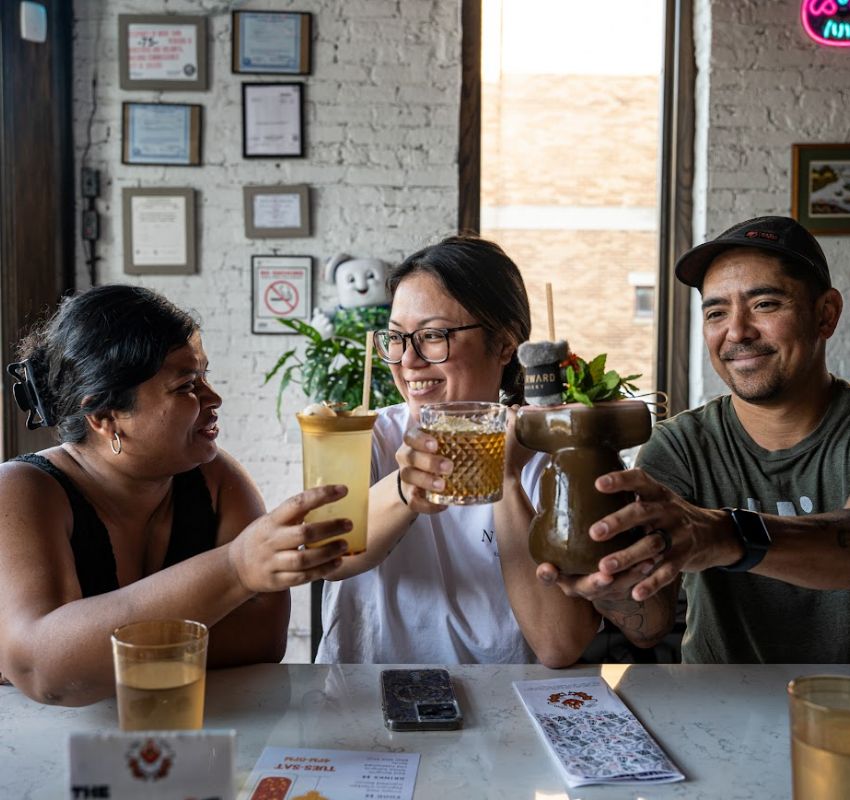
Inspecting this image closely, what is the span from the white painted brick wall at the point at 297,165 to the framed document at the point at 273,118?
37 millimetres

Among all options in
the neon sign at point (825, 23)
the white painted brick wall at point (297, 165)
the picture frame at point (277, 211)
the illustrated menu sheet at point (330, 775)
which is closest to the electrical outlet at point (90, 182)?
the white painted brick wall at point (297, 165)

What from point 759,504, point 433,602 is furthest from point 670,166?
point 433,602

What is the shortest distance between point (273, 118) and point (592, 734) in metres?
3.01

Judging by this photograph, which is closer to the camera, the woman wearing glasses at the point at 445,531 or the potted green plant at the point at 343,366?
the woman wearing glasses at the point at 445,531

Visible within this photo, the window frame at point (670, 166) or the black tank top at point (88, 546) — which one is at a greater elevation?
the window frame at point (670, 166)

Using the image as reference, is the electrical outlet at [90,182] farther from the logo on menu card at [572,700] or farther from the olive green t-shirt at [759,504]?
the logo on menu card at [572,700]

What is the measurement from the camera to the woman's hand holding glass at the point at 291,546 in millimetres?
1141

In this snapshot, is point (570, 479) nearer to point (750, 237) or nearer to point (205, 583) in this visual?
point (205, 583)

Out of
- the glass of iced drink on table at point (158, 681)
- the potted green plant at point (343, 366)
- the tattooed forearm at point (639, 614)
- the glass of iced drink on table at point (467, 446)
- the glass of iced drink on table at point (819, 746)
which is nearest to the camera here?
the glass of iced drink on table at point (819, 746)

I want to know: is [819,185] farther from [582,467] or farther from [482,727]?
[482,727]

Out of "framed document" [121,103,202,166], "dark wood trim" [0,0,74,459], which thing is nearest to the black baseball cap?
"framed document" [121,103,202,166]

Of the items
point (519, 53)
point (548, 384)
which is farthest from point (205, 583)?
point (519, 53)

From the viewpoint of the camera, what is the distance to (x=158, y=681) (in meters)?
1.02

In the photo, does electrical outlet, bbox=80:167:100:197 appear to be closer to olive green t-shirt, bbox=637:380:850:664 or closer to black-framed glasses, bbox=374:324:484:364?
black-framed glasses, bbox=374:324:484:364
